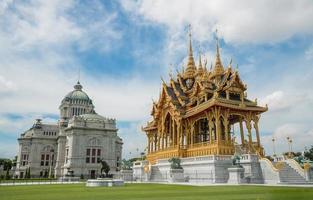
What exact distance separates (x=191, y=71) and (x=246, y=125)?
55.1 feet

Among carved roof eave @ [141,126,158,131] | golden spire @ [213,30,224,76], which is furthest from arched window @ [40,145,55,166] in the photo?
golden spire @ [213,30,224,76]

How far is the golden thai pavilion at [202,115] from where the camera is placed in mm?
33281

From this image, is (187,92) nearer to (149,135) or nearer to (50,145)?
(149,135)

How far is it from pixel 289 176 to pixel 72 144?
60.1 meters

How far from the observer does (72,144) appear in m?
75.0

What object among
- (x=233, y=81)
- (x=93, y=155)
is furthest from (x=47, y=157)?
(x=233, y=81)

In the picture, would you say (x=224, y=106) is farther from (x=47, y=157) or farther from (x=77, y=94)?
(x=77, y=94)

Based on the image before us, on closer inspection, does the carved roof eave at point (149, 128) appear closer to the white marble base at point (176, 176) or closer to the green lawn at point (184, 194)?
the white marble base at point (176, 176)

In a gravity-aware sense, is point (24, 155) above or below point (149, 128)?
below

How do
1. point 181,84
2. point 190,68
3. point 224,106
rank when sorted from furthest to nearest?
point 190,68 < point 181,84 < point 224,106

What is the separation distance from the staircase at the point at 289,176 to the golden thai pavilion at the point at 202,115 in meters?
5.17

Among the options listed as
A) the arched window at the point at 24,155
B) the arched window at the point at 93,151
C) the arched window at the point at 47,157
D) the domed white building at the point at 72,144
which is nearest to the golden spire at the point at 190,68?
the domed white building at the point at 72,144

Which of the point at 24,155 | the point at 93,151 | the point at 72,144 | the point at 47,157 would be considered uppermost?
the point at 72,144

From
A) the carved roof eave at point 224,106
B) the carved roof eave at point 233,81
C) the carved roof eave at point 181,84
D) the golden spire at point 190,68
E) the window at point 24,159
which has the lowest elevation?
the window at point 24,159
